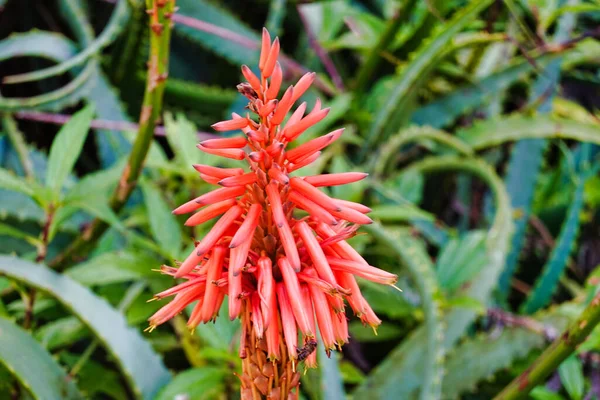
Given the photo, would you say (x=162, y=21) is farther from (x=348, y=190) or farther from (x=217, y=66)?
(x=217, y=66)

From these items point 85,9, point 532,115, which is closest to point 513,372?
point 532,115

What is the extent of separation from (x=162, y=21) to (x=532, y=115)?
0.75 metres

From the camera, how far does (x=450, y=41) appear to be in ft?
2.99

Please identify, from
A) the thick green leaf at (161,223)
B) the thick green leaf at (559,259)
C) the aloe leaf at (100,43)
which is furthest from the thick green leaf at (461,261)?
the aloe leaf at (100,43)

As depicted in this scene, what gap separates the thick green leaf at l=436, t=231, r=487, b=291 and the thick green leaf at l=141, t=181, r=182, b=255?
1.24 ft

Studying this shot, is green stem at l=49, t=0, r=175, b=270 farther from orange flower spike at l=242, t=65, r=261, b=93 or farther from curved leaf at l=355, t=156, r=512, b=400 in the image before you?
curved leaf at l=355, t=156, r=512, b=400

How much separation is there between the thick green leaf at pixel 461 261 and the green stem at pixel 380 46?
1.29 feet

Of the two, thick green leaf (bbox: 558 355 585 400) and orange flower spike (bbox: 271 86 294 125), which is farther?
thick green leaf (bbox: 558 355 585 400)

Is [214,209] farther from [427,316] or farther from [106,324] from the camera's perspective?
[427,316]

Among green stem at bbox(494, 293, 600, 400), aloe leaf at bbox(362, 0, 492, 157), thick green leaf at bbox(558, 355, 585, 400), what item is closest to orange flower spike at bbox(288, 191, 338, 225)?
green stem at bbox(494, 293, 600, 400)

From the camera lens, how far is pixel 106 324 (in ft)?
2.00

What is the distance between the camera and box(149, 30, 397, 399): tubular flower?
0.30 meters

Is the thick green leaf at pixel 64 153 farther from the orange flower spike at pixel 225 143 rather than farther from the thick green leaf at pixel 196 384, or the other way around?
the orange flower spike at pixel 225 143

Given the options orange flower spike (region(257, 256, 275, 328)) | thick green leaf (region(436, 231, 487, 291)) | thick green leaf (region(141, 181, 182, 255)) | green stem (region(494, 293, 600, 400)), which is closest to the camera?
orange flower spike (region(257, 256, 275, 328))
